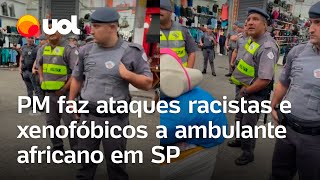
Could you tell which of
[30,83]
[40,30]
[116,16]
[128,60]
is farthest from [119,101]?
[30,83]

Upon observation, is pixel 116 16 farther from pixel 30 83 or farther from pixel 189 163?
pixel 30 83

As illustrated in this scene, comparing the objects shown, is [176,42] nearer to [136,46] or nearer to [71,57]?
[136,46]

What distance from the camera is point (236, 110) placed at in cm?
105

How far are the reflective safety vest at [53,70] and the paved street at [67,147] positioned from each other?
0.36 ft

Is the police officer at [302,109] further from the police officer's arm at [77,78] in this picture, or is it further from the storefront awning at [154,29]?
the police officer's arm at [77,78]

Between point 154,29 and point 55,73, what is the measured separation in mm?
629

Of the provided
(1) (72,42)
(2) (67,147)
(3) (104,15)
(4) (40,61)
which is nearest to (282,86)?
(3) (104,15)

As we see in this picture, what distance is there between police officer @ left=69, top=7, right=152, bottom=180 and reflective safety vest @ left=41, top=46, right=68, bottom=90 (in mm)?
317

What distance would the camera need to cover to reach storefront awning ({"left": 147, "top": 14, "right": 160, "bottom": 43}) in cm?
68

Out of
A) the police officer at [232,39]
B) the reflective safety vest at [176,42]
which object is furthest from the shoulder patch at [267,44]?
the reflective safety vest at [176,42]

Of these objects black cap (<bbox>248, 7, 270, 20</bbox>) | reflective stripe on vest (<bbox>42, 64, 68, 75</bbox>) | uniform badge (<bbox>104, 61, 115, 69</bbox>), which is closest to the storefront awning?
uniform badge (<bbox>104, 61, 115, 69</bbox>)

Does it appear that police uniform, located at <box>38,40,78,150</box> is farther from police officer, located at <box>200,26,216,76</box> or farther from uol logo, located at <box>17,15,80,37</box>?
police officer, located at <box>200,26,216,76</box>

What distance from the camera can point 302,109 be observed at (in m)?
0.72

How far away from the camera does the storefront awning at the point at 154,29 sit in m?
0.68
